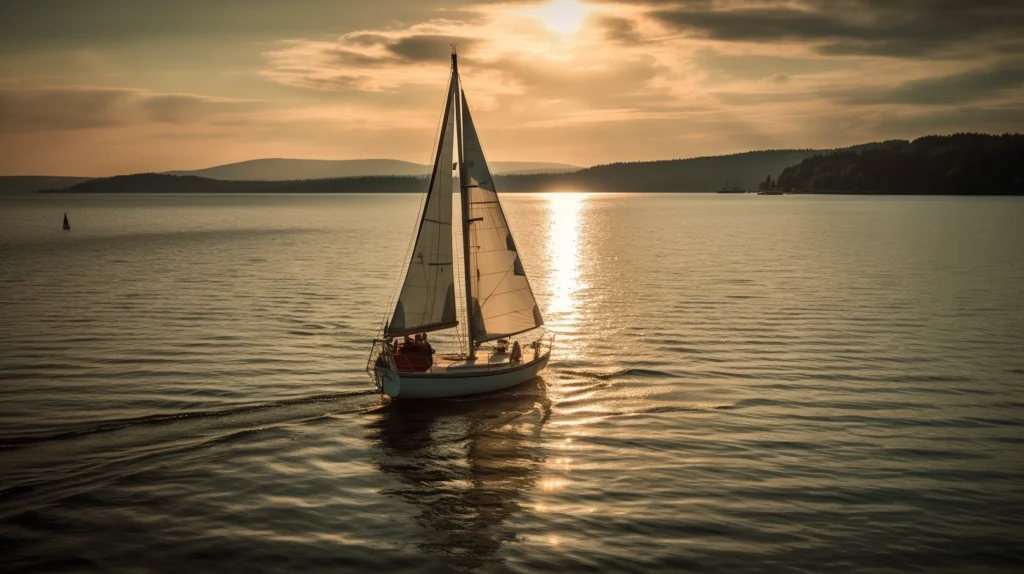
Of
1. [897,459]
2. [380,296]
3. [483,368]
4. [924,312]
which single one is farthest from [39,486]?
[924,312]

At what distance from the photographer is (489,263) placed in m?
36.6

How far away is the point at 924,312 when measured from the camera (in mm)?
56938

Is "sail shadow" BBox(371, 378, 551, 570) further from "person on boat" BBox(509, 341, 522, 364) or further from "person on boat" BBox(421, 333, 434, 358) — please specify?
"person on boat" BBox(421, 333, 434, 358)

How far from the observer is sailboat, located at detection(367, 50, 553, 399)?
110ft

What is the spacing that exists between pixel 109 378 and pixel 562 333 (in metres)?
25.3

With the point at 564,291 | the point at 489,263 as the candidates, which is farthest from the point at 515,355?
the point at 564,291

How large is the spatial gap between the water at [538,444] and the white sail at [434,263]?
3653 millimetres

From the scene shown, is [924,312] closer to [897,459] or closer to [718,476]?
[897,459]

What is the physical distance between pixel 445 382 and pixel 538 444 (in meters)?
5.77

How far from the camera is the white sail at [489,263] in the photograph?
34.9 meters

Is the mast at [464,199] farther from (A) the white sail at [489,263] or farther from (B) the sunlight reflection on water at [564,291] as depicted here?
(B) the sunlight reflection on water at [564,291]

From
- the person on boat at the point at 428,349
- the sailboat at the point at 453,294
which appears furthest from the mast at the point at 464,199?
the person on boat at the point at 428,349

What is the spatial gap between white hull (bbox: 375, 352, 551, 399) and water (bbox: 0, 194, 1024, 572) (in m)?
0.67

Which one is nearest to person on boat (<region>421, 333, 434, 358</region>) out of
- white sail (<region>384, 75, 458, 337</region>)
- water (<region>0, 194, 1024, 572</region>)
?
white sail (<region>384, 75, 458, 337</region>)
